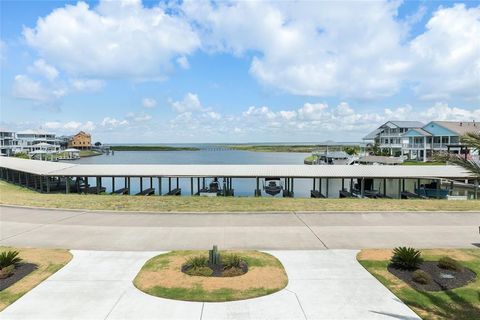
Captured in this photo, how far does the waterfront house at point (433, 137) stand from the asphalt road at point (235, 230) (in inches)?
2133

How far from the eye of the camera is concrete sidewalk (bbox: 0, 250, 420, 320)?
368 inches

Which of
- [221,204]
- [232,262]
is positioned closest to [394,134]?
[221,204]

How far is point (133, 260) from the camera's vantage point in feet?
44.4

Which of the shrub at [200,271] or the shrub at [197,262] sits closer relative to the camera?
the shrub at [200,271]

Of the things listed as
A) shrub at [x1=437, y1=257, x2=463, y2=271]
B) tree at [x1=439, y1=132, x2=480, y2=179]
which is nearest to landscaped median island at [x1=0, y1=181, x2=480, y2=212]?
shrub at [x1=437, y1=257, x2=463, y2=271]

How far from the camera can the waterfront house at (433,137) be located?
69269 mm

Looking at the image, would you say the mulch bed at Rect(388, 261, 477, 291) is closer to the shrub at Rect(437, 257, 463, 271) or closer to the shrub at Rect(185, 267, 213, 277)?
the shrub at Rect(437, 257, 463, 271)

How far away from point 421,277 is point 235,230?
9.06 metres

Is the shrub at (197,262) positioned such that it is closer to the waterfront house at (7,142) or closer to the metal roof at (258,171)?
the metal roof at (258,171)

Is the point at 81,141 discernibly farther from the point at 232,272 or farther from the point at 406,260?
the point at 406,260

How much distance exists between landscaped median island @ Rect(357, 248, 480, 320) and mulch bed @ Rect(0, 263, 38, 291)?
39.3 ft

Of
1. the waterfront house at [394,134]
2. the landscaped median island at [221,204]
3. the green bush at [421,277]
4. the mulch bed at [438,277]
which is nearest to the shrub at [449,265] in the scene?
the mulch bed at [438,277]

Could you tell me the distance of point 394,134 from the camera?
288 feet

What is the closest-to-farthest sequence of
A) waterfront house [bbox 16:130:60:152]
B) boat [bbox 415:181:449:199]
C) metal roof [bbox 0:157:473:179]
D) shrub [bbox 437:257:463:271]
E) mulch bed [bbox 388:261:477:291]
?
mulch bed [bbox 388:261:477:291] < shrub [bbox 437:257:463:271] < metal roof [bbox 0:157:473:179] < boat [bbox 415:181:449:199] < waterfront house [bbox 16:130:60:152]
